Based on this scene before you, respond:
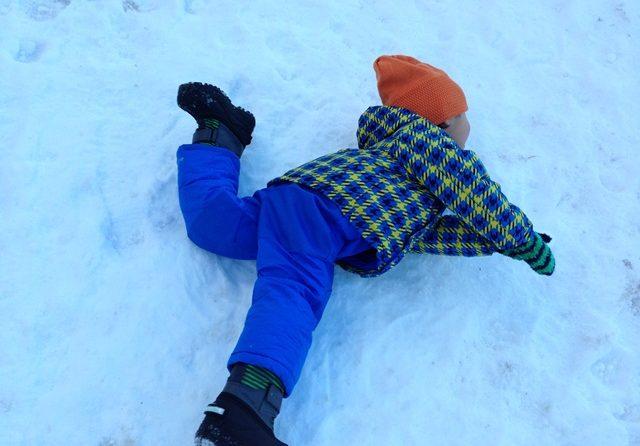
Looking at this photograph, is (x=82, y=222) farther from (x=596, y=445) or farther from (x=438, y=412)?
(x=596, y=445)

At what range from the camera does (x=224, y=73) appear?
103 inches

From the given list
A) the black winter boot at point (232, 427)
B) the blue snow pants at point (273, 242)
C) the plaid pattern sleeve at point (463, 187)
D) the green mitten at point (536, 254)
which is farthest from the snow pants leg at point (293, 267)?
the green mitten at point (536, 254)

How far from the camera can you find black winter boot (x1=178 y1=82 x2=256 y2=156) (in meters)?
2.21

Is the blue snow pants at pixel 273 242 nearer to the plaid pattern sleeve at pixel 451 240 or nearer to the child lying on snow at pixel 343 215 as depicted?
the child lying on snow at pixel 343 215

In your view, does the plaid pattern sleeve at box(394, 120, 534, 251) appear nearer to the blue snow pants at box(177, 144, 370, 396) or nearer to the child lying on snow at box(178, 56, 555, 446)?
the child lying on snow at box(178, 56, 555, 446)

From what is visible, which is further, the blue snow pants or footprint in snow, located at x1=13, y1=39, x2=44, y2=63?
footprint in snow, located at x1=13, y1=39, x2=44, y2=63

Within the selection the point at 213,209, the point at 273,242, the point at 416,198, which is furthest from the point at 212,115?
the point at 416,198

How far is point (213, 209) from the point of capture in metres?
2.01

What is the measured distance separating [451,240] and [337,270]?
0.47 metres

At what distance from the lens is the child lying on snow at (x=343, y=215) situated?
1.83m

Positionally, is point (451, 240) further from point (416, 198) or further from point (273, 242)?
point (273, 242)

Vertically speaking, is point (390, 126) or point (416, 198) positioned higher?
point (390, 126)

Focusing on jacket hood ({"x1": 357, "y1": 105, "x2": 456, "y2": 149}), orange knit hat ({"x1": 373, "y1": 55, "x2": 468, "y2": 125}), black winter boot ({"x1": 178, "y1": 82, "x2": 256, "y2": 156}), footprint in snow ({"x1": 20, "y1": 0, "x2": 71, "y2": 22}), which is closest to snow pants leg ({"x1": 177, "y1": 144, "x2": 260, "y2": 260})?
black winter boot ({"x1": 178, "y1": 82, "x2": 256, "y2": 156})

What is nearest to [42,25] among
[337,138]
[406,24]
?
[337,138]
